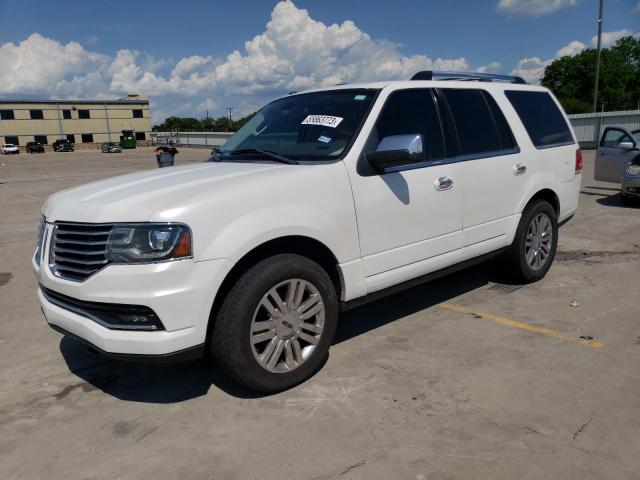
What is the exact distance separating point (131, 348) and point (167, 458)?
1.97 feet

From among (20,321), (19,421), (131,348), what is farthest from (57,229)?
(20,321)

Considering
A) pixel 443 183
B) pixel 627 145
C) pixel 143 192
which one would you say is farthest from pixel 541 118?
pixel 627 145

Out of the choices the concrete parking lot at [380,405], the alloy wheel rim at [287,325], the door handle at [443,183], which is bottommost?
the concrete parking lot at [380,405]

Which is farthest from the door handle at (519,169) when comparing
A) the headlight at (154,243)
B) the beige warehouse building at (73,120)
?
the beige warehouse building at (73,120)

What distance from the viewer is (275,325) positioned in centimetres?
326

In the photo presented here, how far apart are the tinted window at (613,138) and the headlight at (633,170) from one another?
732mm

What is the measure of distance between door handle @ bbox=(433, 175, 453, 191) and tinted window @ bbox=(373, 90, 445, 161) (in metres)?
0.17

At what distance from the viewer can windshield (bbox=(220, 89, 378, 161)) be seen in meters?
3.75

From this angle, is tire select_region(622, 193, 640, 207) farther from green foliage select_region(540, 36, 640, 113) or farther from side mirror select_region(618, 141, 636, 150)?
green foliage select_region(540, 36, 640, 113)

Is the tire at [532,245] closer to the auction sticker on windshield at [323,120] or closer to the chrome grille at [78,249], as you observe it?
the auction sticker on windshield at [323,120]

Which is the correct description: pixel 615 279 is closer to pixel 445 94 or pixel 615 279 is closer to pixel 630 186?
pixel 445 94

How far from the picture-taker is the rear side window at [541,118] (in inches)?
203

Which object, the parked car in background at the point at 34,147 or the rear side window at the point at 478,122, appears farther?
the parked car in background at the point at 34,147

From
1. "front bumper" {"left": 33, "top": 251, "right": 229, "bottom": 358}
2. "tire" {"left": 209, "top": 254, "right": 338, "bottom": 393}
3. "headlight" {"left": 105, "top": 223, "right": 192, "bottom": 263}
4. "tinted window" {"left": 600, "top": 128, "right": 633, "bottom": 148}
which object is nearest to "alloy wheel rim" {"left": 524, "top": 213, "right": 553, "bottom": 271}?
"tire" {"left": 209, "top": 254, "right": 338, "bottom": 393}
